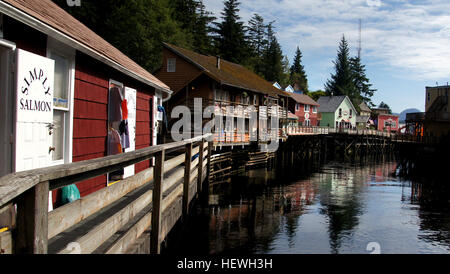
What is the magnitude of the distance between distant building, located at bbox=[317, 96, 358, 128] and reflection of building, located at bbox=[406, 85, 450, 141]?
1379 cm

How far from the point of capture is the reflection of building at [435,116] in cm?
5331

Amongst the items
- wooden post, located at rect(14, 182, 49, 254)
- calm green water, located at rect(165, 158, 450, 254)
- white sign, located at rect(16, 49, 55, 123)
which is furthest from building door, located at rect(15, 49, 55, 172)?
wooden post, located at rect(14, 182, 49, 254)

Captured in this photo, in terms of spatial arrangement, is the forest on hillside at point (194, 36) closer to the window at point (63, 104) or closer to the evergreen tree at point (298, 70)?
the evergreen tree at point (298, 70)

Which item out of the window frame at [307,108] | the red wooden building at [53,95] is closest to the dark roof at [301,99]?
the window frame at [307,108]

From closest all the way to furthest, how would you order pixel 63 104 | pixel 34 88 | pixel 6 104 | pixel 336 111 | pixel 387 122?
pixel 6 104 < pixel 34 88 < pixel 63 104 < pixel 336 111 < pixel 387 122

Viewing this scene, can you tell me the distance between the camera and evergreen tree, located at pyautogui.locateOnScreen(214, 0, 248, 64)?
220 feet

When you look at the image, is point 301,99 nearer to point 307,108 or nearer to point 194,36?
point 307,108

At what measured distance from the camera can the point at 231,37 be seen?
225ft

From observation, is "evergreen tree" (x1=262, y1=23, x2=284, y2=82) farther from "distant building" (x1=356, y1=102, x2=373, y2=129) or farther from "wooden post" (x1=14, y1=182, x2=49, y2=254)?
"wooden post" (x1=14, y1=182, x2=49, y2=254)

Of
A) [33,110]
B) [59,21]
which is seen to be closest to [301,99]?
[59,21]

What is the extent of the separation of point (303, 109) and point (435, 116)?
65.5 feet

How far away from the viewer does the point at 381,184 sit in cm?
2588

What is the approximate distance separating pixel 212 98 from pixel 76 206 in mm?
26965
